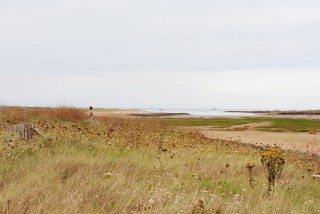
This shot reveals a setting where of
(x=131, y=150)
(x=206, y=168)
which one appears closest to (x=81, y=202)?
(x=206, y=168)

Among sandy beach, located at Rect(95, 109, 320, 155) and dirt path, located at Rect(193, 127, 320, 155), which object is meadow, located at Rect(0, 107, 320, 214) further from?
dirt path, located at Rect(193, 127, 320, 155)

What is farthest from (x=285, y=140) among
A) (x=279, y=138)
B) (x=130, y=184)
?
(x=130, y=184)

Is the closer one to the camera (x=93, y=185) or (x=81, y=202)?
(x=81, y=202)

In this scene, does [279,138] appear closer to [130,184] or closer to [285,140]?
[285,140]

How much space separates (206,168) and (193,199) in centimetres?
429

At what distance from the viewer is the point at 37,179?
20.8 ft

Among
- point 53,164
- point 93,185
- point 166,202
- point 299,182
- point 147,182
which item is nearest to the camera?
point 166,202

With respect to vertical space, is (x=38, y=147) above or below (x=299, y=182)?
above

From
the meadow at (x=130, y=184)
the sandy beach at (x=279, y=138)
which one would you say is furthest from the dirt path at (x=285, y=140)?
the meadow at (x=130, y=184)

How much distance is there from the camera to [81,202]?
17.0 feet

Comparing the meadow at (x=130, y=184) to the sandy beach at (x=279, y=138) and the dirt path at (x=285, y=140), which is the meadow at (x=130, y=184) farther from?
the dirt path at (x=285, y=140)

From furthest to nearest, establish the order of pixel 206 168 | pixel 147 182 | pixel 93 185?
pixel 206 168
pixel 147 182
pixel 93 185

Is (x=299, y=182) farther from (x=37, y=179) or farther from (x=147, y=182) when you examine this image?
(x=37, y=179)

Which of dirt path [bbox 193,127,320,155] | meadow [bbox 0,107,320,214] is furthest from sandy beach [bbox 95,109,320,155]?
meadow [bbox 0,107,320,214]
